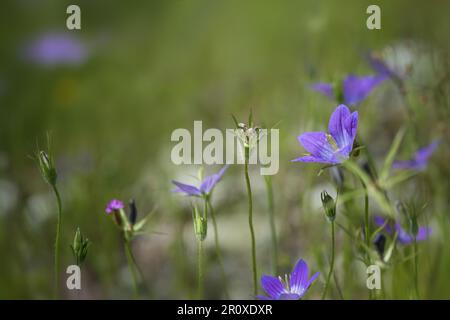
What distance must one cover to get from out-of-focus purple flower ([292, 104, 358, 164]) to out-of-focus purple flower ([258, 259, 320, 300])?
15 centimetres

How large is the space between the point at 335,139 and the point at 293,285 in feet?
0.69

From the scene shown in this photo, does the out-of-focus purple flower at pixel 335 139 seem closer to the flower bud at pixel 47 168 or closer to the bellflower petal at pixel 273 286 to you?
the bellflower petal at pixel 273 286

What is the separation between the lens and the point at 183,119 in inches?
84.1

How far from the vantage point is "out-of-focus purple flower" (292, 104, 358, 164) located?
31.9 inches

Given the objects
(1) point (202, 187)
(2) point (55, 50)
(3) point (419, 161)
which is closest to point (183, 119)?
(2) point (55, 50)

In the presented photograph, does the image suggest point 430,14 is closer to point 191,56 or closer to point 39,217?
point 191,56

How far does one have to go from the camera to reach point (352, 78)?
1.12 m

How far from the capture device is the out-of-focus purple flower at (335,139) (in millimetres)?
810

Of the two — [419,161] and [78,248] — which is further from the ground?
[419,161]

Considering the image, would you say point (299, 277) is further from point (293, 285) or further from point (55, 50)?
point (55, 50)

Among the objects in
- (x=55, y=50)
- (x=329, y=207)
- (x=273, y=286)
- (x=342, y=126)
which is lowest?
(x=273, y=286)

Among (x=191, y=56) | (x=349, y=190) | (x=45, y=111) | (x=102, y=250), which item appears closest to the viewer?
(x=349, y=190)

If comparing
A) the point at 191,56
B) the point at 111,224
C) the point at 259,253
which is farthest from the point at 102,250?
the point at 191,56
